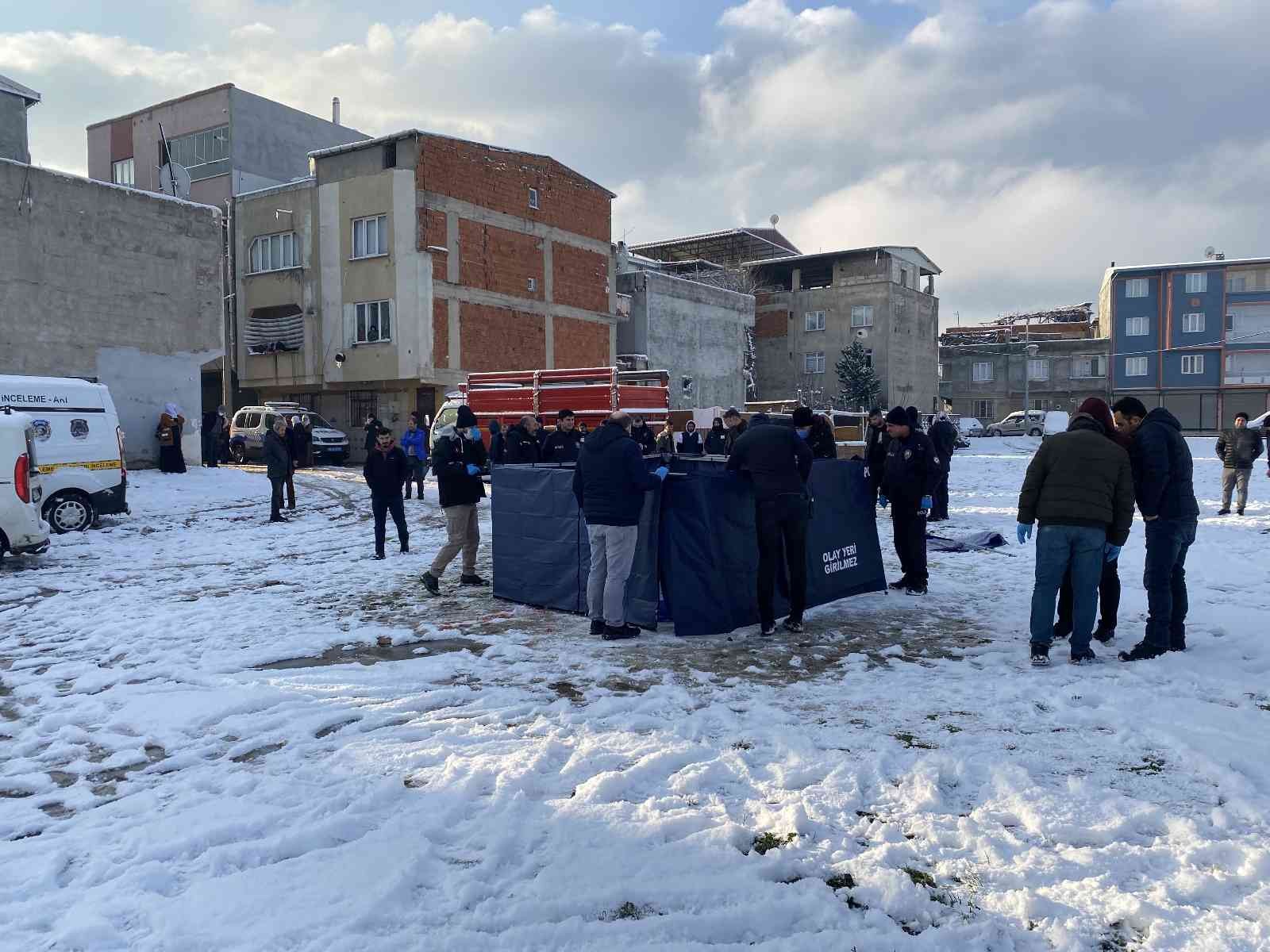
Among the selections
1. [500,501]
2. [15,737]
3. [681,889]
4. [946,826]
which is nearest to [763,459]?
[500,501]

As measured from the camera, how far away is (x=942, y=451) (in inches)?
548

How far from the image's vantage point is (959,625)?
770cm

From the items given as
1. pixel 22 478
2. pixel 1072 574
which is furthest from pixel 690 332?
pixel 1072 574

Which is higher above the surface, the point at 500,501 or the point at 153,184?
the point at 153,184

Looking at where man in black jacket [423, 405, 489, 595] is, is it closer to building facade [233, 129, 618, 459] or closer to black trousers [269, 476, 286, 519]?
black trousers [269, 476, 286, 519]

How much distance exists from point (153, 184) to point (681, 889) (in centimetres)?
4690

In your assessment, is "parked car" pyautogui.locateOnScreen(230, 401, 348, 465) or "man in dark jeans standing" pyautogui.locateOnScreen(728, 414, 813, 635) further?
"parked car" pyautogui.locateOnScreen(230, 401, 348, 465)

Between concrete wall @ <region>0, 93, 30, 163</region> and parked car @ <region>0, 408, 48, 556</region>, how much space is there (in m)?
17.7

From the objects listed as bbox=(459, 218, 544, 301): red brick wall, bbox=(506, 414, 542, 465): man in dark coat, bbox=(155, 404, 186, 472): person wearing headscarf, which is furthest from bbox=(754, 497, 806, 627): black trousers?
bbox=(459, 218, 544, 301): red brick wall

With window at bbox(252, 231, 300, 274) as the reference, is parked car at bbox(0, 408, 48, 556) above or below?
below

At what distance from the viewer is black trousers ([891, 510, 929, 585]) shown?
8.98 m

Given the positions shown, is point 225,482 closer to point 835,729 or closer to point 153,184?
point 835,729

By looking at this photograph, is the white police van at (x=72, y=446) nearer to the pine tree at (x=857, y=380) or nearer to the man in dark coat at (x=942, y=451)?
the man in dark coat at (x=942, y=451)

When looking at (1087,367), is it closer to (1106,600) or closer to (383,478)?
(383,478)
